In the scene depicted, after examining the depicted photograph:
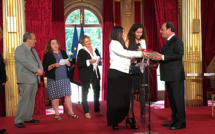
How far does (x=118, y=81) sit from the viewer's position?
3.86 metres

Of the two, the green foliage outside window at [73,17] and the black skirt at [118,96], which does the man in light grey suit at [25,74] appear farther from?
the green foliage outside window at [73,17]

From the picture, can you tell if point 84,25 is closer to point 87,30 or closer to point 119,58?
point 87,30

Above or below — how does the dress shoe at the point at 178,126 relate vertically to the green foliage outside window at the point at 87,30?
below

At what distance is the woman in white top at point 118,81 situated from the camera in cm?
381

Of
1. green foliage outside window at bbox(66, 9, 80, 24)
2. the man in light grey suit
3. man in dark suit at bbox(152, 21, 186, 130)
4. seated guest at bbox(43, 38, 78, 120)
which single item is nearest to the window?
green foliage outside window at bbox(66, 9, 80, 24)

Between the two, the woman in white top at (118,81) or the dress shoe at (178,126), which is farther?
the dress shoe at (178,126)

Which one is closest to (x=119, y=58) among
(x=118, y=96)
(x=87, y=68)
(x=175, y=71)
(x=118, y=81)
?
(x=118, y=81)

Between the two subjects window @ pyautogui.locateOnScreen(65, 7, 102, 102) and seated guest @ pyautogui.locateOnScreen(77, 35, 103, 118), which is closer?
seated guest @ pyautogui.locateOnScreen(77, 35, 103, 118)

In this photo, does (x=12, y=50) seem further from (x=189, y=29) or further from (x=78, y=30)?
(x=189, y=29)

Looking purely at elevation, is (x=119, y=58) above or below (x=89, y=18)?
below

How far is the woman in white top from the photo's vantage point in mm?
3809

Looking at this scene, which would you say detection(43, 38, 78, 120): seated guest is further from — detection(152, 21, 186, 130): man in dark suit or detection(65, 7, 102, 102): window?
Answer: detection(65, 7, 102, 102): window

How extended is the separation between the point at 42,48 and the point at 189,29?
3.52m

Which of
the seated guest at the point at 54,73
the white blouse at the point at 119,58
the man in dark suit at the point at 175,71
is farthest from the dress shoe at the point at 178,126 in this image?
the seated guest at the point at 54,73
